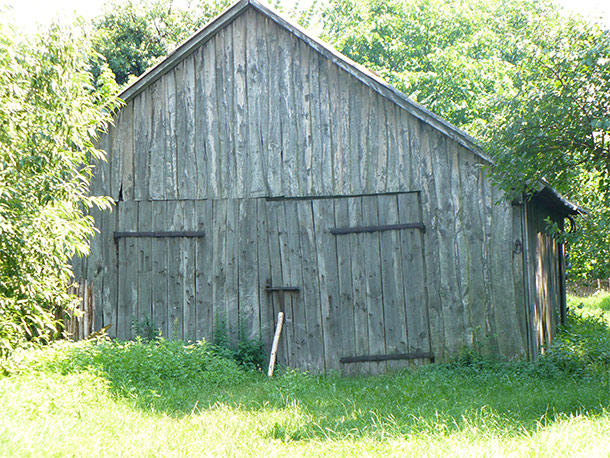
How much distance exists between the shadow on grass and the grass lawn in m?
0.02

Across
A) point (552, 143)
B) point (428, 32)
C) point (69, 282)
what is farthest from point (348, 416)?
point (428, 32)

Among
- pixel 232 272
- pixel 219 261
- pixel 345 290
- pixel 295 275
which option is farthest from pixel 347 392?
pixel 219 261

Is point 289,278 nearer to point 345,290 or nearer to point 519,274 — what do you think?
point 345,290

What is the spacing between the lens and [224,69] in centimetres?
1027

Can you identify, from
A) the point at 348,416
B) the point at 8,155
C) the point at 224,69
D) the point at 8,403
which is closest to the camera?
the point at 8,403

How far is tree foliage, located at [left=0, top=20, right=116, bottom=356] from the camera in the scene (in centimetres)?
757

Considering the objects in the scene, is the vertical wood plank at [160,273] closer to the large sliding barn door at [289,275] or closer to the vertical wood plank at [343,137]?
the large sliding barn door at [289,275]

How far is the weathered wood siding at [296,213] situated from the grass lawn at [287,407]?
84 cm

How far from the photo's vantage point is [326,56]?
384 inches

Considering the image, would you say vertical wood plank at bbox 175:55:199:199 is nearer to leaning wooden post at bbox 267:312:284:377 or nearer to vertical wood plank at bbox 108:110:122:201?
vertical wood plank at bbox 108:110:122:201

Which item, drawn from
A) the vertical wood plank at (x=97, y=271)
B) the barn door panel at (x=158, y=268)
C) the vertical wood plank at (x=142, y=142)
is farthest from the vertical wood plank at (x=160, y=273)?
the vertical wood plank at (x=97, y=271)

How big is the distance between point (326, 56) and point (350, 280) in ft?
11.0

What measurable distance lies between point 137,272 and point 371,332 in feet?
12.5

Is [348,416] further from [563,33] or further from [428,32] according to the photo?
[428,32]
